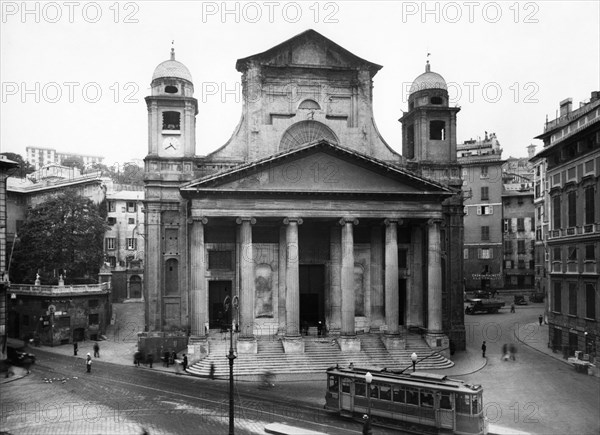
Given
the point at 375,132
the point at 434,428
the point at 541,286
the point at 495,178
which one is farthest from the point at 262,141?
the point at 541,286

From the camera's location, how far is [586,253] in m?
34.9

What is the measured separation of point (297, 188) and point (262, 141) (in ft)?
20.5

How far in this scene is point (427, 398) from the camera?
2242cm

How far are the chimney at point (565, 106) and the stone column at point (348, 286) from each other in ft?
59.9

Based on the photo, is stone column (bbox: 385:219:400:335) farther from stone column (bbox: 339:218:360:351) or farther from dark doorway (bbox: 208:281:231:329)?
dark doorway (bbox: 208:281:231:329)

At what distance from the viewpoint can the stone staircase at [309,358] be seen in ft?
113

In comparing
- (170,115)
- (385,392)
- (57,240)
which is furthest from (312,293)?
(57,240)

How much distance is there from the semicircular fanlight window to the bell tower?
282 inches

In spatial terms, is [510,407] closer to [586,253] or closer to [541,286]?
[586,253]

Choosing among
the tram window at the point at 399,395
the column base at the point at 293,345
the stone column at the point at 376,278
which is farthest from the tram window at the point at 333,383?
the stone column at the point at 376,278

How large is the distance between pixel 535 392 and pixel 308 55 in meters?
28.2

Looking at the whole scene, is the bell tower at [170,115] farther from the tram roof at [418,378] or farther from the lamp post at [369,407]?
the lamp post at [369,407]

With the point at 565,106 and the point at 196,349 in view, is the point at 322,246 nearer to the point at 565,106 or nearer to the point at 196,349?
the point at 196,349

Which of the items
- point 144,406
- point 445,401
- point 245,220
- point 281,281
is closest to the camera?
point 445,401
